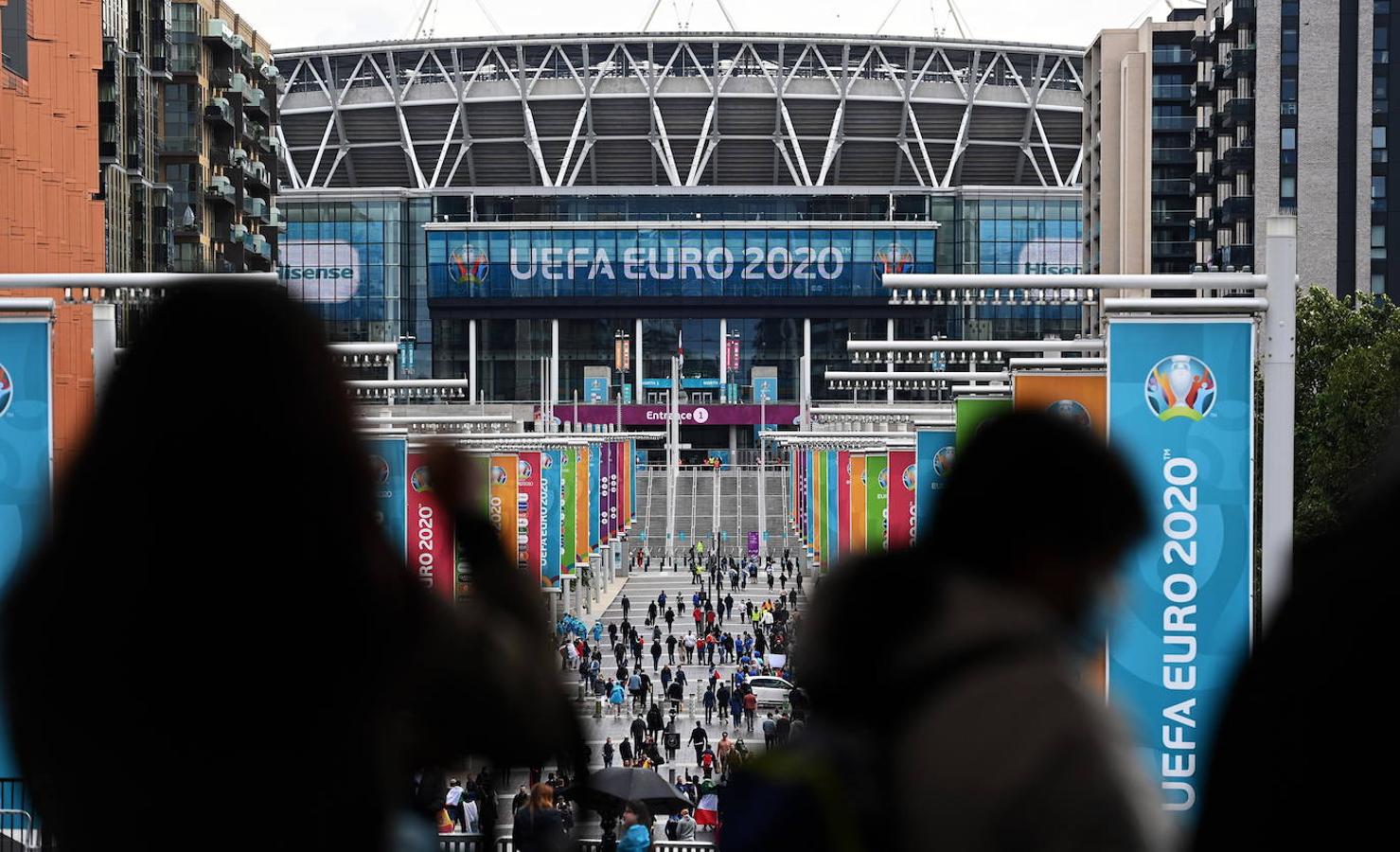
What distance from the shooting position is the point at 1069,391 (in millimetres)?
14836

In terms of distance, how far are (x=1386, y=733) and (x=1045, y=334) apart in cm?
12113

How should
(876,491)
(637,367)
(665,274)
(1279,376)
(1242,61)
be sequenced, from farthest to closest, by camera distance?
(637,367) < (665,274) < (1242,61) < (876,491) < (1279,376)

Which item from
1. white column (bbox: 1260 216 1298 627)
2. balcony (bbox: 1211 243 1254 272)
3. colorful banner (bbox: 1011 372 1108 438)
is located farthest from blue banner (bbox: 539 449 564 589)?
balcony (bbox: 1211 243 1254 272)

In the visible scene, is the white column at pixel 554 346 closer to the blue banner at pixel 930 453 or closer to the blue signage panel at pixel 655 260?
the blue signage panel at pixel 655 260

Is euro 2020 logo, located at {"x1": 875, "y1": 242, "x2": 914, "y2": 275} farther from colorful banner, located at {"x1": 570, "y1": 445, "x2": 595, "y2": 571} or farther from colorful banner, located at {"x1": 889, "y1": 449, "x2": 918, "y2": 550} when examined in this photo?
colorful banner, located at {"x1": 889, "y1": 449, "x2": 918, "y2": 550}

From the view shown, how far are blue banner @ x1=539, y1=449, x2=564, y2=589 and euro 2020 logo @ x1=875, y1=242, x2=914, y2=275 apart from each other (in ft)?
261

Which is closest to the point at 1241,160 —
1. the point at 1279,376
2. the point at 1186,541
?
the point at 1279,376

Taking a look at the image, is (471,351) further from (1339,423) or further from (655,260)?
(1339,423)

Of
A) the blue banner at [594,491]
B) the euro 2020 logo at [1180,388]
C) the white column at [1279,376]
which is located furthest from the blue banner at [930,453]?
the blue banner at [594,491]

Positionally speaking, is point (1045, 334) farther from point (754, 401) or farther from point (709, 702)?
point (709, 702)

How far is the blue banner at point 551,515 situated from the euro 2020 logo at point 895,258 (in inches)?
3138

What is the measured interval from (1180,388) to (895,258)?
112m

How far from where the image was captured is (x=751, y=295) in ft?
410

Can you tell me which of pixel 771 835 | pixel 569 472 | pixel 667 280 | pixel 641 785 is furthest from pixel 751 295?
pixel 771 835
